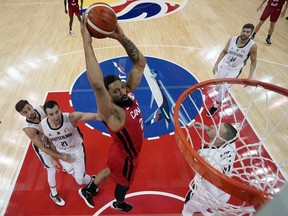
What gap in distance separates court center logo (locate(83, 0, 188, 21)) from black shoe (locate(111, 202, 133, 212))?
282 inches

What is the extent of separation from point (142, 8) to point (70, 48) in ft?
13.2

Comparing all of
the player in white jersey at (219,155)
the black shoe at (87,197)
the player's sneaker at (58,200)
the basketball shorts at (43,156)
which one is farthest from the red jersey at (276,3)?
→ the player's sneaker at (58,200)

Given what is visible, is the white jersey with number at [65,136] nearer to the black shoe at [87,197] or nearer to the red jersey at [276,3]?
the black shoe at [87,197]

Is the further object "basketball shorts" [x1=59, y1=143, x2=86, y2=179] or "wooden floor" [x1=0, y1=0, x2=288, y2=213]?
"wooden floor" [x1=0, y1=0, x2=288, y2=213]

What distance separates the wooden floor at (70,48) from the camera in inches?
185

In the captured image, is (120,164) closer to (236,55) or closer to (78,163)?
(78,163)

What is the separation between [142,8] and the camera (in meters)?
9.77

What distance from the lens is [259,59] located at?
21.7 ft

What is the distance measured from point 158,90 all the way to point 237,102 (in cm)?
163

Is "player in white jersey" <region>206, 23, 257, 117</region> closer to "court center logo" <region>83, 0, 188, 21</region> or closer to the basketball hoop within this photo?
the basketball hoop

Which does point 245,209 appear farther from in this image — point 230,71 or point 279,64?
point 279,64

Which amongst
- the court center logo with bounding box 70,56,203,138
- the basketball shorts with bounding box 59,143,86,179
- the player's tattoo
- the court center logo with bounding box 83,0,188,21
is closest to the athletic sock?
the basketball shorts with bounding box 59,143,86,179

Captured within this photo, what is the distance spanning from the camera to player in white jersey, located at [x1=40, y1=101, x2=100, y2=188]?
2.75 metres

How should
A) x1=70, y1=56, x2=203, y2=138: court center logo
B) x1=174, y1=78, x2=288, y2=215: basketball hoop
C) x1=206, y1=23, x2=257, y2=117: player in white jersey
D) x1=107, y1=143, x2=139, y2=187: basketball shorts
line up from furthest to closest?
x1=70, y1=56, x2=203, y2=138: court center logo → x1=206, y1=23, x2=257, y2=117: player in white jersey → x1=107, y1=143, x2=139, y2=187: basketball shorts → x1=174, y1=78, x2=288, y2=215: basketball hoop
